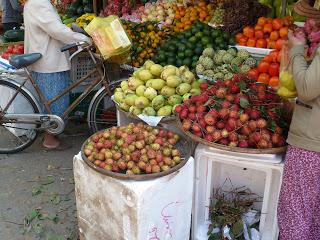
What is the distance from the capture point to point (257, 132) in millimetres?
2635

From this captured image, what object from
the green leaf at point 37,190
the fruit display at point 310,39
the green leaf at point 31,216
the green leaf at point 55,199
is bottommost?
the green leaf at point 37,190

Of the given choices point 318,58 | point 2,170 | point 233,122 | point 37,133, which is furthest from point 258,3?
point 2,170

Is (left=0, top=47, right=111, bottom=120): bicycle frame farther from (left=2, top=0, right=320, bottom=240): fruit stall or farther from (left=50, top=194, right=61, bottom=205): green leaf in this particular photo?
(left=50, top=194, right=61, bottom=205): green leaf

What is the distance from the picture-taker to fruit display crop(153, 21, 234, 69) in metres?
4.22

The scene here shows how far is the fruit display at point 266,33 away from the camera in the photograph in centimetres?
389

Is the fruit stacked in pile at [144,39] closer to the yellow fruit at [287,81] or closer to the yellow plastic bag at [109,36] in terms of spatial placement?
the yellow plastic bag at [109,36]

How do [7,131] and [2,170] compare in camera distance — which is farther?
[7,131]

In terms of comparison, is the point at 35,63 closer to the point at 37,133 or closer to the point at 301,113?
the point at 37,133

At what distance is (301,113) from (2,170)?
3.27 m

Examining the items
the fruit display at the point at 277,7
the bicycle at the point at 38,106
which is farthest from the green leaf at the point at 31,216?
the fruit display at the point at 277,7

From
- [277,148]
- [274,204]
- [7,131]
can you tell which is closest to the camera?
[277,148]

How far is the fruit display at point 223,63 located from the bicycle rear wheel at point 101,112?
105 cm

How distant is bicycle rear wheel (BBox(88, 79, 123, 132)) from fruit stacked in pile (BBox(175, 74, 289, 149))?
67.6 inches

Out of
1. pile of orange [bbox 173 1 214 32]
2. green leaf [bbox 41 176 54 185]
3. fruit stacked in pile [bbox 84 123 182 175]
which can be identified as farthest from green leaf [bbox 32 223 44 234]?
pile of orange [bbox 173 1 214 32]
